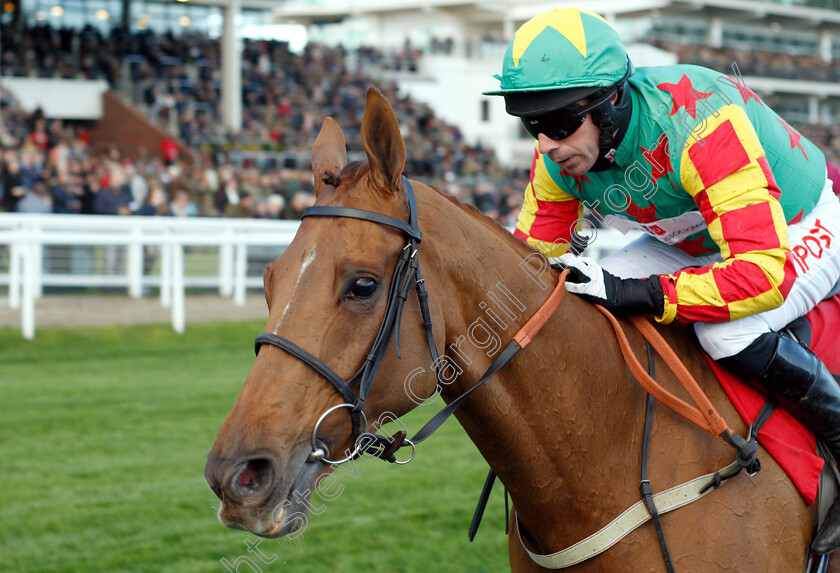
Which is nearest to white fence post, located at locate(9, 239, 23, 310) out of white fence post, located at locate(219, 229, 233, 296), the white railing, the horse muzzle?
the white railing

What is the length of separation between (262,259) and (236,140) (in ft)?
33.9

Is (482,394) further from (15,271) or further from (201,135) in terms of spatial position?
(201,135)

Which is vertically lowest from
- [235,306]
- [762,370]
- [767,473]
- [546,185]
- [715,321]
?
[235,306]

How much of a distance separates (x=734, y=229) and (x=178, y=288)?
6.93 meters

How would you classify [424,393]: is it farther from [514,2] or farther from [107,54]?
[514,2]

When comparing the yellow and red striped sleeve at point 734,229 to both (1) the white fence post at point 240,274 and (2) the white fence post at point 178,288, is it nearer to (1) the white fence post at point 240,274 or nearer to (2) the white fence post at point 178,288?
(2) the white fence post at point 178,288

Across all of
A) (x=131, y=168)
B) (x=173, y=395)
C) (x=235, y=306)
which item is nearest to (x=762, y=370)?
(x=173, y=395)

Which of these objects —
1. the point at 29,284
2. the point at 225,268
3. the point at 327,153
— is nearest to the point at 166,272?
the point at 225,268

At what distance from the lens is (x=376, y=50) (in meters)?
31.3

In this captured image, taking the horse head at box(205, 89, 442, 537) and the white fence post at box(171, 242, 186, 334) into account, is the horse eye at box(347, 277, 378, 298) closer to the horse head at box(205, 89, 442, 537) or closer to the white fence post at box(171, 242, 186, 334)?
the horse head at box(205, 89, 442, 537)

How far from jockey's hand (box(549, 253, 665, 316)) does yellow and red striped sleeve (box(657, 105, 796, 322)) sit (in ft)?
0.10

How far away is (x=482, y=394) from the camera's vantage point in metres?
2.01

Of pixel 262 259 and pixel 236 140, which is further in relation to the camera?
pixel 236 140

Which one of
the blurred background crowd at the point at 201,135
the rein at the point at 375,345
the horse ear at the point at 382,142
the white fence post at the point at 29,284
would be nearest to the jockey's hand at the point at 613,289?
the rein at the point at 375,345
